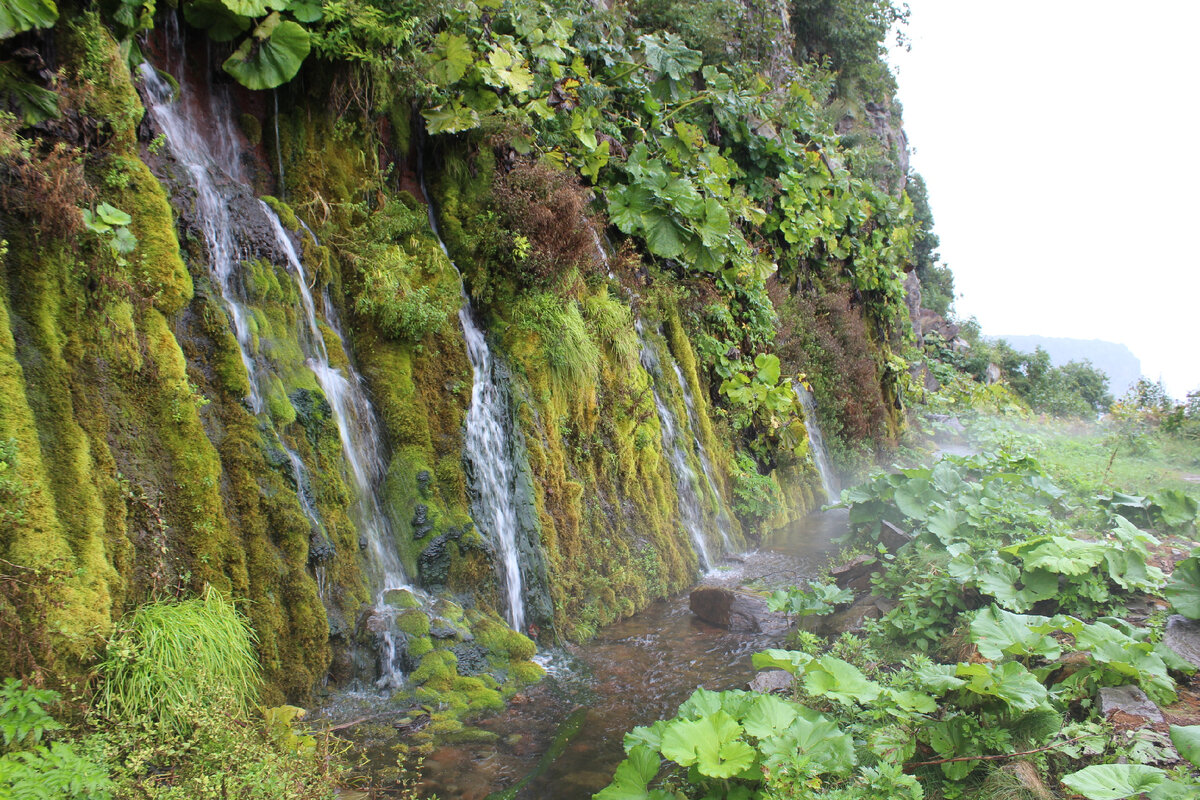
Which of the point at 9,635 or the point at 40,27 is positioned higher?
the point at 40,27

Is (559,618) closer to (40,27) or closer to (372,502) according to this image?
(372,502)

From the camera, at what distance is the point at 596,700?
4.50 m

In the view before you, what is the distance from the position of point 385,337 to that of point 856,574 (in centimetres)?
448

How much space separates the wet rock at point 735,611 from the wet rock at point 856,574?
25.8 inches

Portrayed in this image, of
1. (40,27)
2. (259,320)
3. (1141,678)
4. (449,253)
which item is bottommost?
(1141,678)

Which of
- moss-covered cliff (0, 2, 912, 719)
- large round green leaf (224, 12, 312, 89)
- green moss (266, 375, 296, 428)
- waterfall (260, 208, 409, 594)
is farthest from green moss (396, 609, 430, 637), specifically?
large round green leaf (224, 12, 312, 89)

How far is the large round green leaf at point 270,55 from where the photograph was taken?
5.17m

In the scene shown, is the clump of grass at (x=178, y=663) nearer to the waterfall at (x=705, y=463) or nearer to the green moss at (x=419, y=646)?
the green moss at (x=419, y=646)

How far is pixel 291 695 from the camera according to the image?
382cm

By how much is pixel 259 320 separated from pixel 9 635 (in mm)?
2396

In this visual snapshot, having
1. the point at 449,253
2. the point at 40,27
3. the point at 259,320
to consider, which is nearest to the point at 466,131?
the point at 449,253

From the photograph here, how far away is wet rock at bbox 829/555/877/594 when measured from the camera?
223 inches

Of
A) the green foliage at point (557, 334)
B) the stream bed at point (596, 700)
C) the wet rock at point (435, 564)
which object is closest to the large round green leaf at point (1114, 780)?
the stream bed at point (596, 700)

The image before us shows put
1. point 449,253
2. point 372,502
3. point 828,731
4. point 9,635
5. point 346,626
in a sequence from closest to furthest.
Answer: point 9,635 → point 828,731 → point 346,626 → point 372,502 → point 449,253
